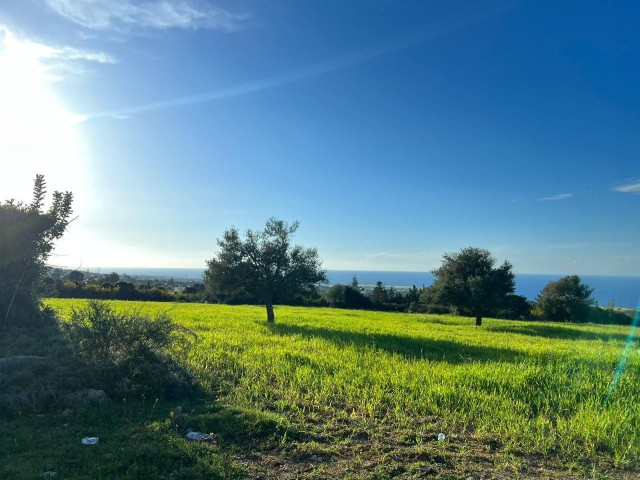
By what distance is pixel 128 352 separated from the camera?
9250mm

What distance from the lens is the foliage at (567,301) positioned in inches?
2328

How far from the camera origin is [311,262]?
2667cm

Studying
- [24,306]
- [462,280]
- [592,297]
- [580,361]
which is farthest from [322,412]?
[592,297]

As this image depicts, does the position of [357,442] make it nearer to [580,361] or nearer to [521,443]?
[521,443]

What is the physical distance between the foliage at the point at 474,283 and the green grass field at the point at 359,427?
77.6 feet

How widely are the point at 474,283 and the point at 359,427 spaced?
98.5 ft

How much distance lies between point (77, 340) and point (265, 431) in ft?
18.6

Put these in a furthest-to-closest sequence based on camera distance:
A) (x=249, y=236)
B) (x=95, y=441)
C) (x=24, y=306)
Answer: (x=249, y=236)
(x=24, y=306)
(x=95, y=441)

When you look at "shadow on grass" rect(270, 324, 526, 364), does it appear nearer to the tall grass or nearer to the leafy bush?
the tall grass

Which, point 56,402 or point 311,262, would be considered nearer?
point 56,402

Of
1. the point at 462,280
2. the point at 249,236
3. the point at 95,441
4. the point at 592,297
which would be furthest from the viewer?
the point at 592,297

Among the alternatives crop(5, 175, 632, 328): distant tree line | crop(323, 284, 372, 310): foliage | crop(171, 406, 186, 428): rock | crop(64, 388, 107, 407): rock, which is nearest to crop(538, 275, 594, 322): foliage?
crop(5, 175, 632, 328): distant tree line

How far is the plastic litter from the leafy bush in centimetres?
234

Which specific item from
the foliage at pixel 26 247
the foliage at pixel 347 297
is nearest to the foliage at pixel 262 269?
the foliage at pixel 26 247
